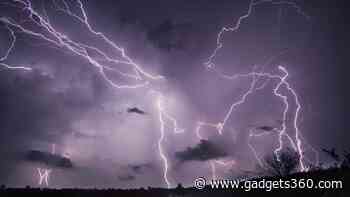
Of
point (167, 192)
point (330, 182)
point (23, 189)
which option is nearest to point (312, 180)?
point (330, 182)

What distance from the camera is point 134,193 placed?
21.5 meters

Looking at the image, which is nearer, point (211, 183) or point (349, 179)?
point (349, 179)

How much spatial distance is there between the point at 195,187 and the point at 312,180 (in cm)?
651

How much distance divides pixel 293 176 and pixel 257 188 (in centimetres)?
154

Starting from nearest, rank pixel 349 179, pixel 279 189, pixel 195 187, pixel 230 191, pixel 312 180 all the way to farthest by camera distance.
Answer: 1. pixel 349 179
2. pixel 312 180
3. pixel 279 189
4. pixel 230 191
5. pixel 195 187

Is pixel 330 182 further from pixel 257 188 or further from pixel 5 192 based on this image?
pixel 5 192

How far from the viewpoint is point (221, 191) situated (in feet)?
60.1

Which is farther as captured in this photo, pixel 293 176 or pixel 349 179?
pixel 293 176

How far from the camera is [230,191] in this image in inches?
704

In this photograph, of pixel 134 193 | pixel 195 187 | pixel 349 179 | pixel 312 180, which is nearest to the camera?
pixel 349 179

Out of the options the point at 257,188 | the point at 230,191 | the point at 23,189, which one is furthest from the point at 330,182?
the point at 23,189

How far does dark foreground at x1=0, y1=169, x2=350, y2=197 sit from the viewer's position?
1302 centimetres

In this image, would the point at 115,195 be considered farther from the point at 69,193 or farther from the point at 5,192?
the point at 5,192

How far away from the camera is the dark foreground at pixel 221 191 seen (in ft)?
42.7
